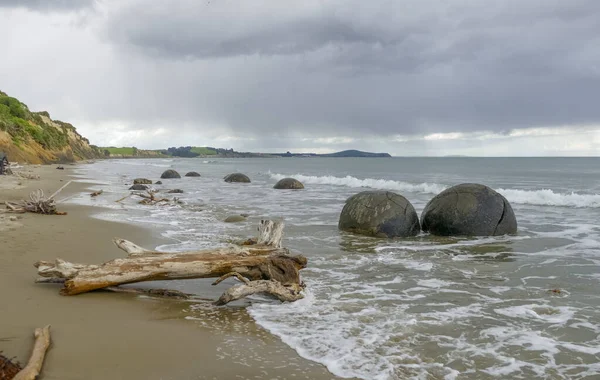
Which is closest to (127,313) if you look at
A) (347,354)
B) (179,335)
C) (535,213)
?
(179,335)

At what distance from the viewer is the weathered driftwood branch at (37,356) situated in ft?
11.2

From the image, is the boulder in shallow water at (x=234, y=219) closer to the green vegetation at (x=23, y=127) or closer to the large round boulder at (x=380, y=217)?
the large round boulder at (x=380, y=217)

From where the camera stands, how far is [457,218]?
11.0 meters

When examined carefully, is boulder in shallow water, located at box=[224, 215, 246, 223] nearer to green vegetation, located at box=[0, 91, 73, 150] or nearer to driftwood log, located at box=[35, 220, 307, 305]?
driftwood log, located at box=[35, 220, 307, 305]

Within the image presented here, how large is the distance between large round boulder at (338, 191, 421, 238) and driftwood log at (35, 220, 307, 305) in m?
4.77

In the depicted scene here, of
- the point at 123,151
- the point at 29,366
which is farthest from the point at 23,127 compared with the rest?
the point at 123,151

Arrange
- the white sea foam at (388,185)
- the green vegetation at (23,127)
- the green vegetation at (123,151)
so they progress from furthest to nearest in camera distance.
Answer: the green vegetation at (123,151) → the green vegetation at (23,127) → the white sea foam at (388,185)

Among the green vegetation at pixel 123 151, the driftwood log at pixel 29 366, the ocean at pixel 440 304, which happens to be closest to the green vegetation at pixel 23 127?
the ocean at pixel 440 304

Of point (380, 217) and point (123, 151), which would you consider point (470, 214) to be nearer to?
point (380, 217)

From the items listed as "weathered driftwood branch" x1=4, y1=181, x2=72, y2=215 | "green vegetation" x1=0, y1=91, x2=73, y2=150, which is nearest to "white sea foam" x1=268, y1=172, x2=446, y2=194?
"weathered driftwood branch" x1=4, y1=181, x2=72, y2=215

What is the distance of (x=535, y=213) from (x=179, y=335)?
15118mm

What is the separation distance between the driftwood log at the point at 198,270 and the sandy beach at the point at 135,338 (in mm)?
183

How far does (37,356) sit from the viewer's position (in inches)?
149

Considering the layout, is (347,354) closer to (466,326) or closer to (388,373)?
(388,373)
